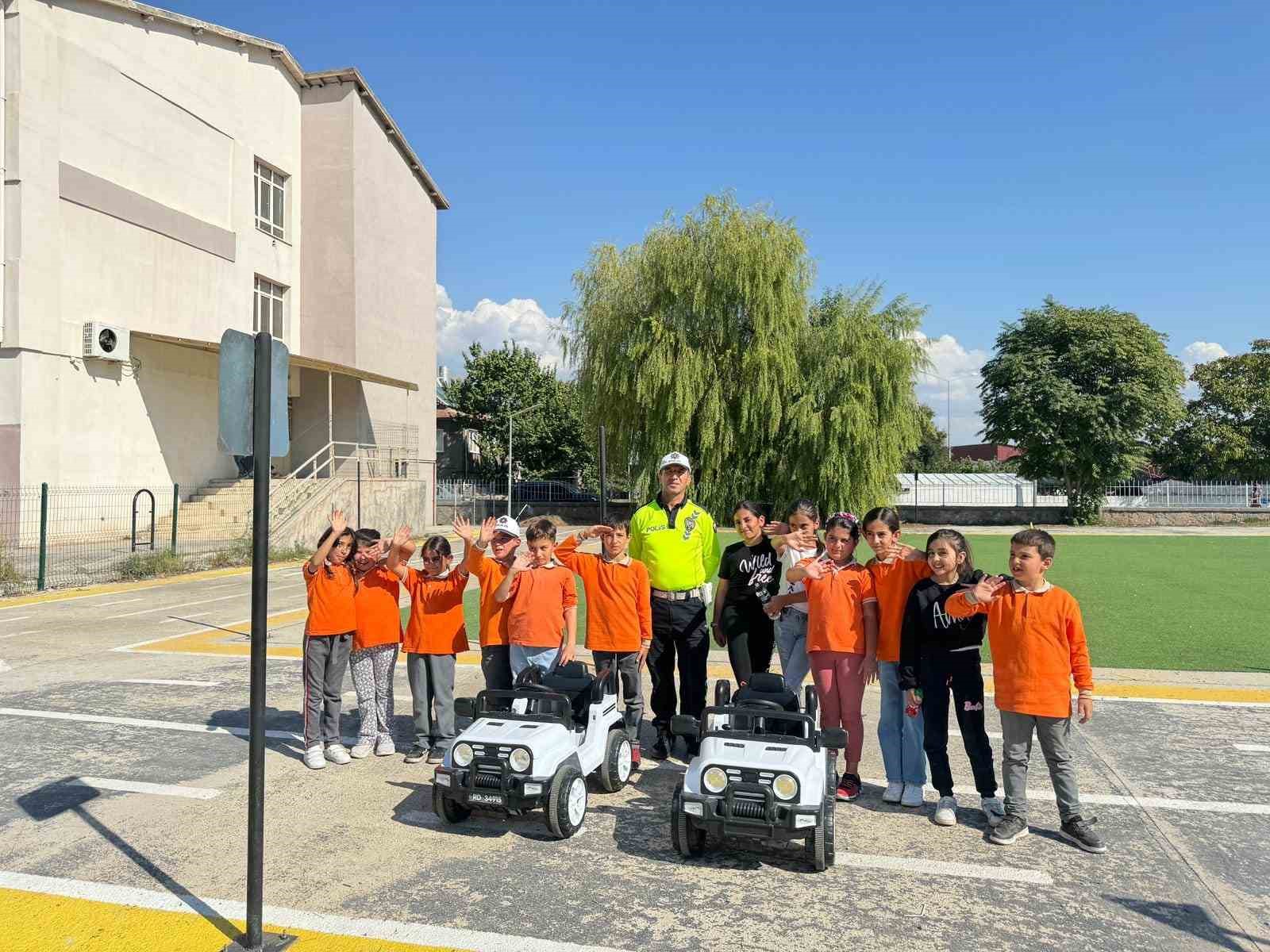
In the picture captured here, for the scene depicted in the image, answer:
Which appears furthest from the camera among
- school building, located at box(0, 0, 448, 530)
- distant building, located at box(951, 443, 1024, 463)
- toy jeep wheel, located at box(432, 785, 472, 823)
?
distant building, located at box(951, 443, 1024, 463)

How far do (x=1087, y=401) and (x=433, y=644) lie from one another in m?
43.4

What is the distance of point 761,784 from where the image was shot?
3857mm

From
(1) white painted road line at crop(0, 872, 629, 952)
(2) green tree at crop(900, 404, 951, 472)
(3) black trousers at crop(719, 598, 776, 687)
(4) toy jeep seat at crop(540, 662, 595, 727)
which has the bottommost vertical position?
(1) white painted road line at crop(0, 872, 629, 952)

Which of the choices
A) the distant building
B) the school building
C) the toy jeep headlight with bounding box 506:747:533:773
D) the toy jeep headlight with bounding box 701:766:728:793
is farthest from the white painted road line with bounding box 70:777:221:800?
the distant building

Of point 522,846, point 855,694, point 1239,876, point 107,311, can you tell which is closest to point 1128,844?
point 1239,876

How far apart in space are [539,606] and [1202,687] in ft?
19.6

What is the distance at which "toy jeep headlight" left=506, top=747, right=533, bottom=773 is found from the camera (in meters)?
4.18

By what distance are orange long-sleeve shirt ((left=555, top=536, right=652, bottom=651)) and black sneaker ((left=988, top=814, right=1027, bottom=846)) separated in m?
2.18

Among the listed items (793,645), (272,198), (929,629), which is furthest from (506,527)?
(272,198)

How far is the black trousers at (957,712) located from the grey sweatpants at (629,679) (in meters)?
1.71

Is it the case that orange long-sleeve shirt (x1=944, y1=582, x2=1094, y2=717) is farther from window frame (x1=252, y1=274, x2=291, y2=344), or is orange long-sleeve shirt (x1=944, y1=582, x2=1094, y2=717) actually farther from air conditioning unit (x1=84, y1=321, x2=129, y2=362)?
window frame (x1=252, y1=274, x2=291, y2=344)

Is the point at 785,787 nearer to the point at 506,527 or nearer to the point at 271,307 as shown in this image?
the point at 506,527

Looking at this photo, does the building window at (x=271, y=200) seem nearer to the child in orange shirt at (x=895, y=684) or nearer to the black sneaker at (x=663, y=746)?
the black sneaker at (x=663, y=746)

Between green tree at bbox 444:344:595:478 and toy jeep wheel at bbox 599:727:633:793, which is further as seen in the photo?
green tree at bbox 444:344:595:478
